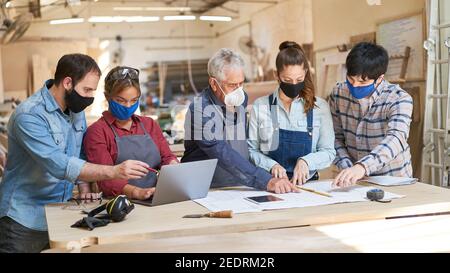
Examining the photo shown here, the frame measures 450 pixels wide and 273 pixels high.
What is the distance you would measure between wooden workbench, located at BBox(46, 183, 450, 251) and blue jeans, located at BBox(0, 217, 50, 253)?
0.17m

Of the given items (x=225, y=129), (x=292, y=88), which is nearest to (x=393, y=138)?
(x=292, y=88)

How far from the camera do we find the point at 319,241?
6.14 ft

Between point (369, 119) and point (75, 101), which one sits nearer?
point (75, 101)

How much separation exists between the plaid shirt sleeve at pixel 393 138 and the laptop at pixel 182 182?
81 cm

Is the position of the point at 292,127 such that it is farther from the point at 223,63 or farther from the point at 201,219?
the point at 201,219

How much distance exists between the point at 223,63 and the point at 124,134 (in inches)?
25.1

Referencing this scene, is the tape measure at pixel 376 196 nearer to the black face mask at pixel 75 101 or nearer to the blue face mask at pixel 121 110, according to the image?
the blue face mask at pixel 121 110

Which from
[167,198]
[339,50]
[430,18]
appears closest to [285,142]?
[167,198]

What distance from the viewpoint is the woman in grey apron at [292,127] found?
2770 millimetres

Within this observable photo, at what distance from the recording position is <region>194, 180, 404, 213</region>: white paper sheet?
7.55 ft

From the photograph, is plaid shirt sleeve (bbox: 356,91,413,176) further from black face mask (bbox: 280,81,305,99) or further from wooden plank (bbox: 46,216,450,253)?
wooden plank (bbox: 46,216,450,253)

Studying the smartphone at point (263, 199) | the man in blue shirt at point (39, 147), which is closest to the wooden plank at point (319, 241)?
the smartphone at point (263, 199)

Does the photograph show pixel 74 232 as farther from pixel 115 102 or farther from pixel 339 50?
pixel 339 50
